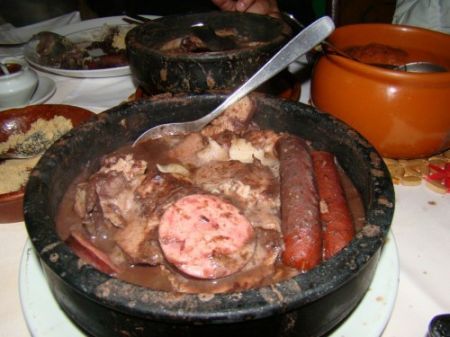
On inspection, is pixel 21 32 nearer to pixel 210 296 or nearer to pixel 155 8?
pixel 155 8

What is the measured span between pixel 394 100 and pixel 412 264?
53 centimetres

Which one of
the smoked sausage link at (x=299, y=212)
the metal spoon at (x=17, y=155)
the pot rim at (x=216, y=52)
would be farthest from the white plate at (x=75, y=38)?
the smoked sausage link at (x=299, y=212)

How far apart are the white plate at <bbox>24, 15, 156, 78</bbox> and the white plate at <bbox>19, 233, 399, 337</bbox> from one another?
48.8 inches

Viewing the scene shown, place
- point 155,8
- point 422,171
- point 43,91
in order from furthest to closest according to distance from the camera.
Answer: point 155,8 → point 43,91 → point 422,171

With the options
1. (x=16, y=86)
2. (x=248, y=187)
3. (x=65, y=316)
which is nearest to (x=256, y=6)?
(x=16, y=86)

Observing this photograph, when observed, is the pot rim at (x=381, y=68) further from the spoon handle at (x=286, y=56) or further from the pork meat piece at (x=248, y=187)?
the pork meat piece at (x=248, y=187)

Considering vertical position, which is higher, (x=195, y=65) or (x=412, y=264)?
(x=195, y=65)

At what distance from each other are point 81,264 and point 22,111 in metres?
1.10

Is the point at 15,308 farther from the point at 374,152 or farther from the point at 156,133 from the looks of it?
the point at 374,152

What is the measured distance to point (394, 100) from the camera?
4.65 feet

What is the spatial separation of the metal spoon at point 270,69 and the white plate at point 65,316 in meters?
0.52

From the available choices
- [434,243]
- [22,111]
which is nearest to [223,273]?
[434,243]

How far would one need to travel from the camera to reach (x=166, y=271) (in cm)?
100

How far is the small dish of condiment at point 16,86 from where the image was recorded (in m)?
1.97
